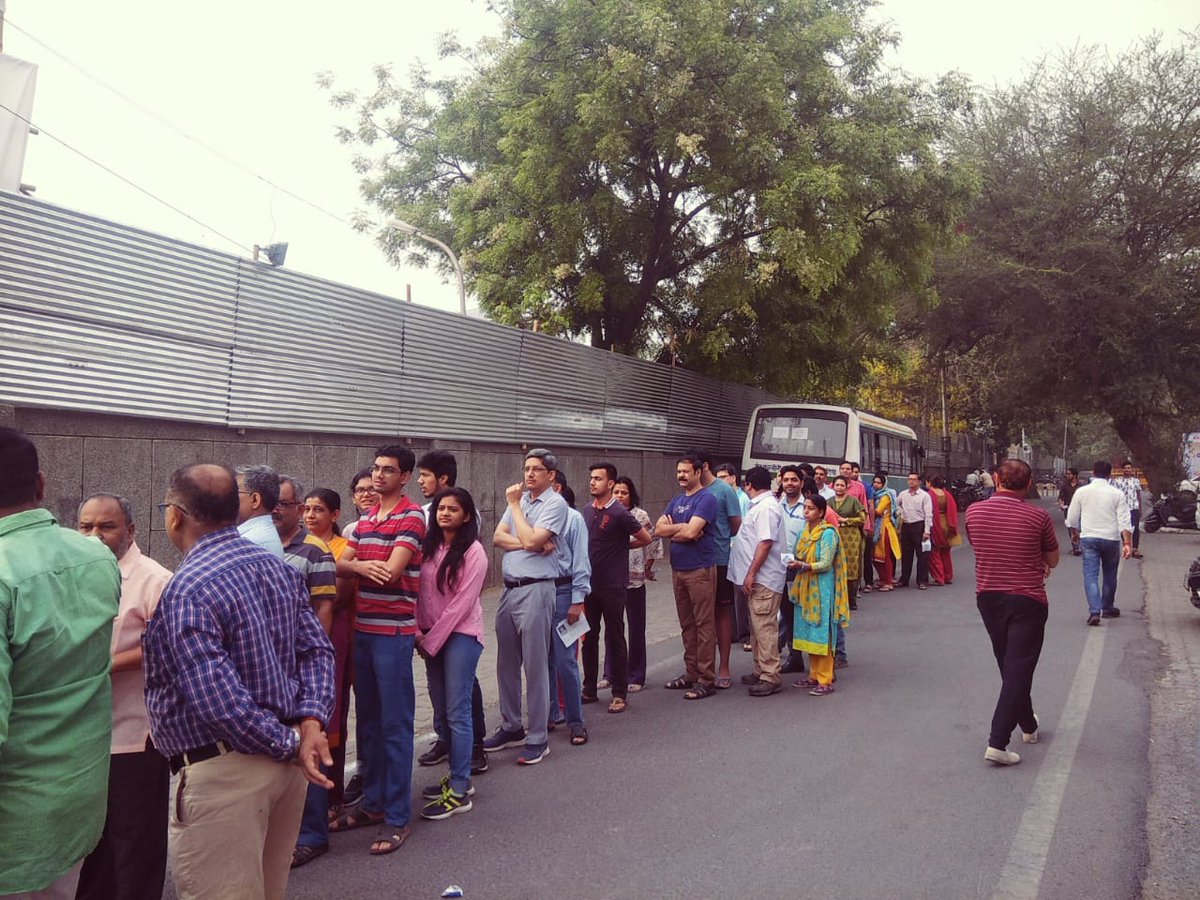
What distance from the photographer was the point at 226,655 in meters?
2.69

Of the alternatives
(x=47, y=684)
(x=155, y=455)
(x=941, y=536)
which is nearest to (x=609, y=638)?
(x=155, y=455)

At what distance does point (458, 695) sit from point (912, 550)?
1174 cm

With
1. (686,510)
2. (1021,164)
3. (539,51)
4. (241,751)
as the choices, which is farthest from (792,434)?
(241,751)

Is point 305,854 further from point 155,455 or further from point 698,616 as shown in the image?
point 155,455

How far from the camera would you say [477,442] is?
1399cm

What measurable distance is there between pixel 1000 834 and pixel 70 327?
23.7 ft

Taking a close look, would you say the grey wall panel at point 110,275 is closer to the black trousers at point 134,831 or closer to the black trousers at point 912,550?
the black trousers at point 134,831

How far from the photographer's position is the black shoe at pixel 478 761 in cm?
580

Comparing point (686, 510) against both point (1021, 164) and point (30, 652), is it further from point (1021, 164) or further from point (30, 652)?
point (1021, 164)

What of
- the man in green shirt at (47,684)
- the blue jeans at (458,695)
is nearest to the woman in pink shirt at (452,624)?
the blue jeans at (458,695)

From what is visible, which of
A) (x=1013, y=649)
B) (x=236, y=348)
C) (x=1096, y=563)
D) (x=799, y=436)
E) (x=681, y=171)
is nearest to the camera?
(x=1013, y=649)

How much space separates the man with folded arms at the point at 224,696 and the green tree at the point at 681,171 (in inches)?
520

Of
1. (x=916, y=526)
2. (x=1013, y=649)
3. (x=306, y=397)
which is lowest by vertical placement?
(x=1013, y=649)

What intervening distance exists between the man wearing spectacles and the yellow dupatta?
4926 mm
